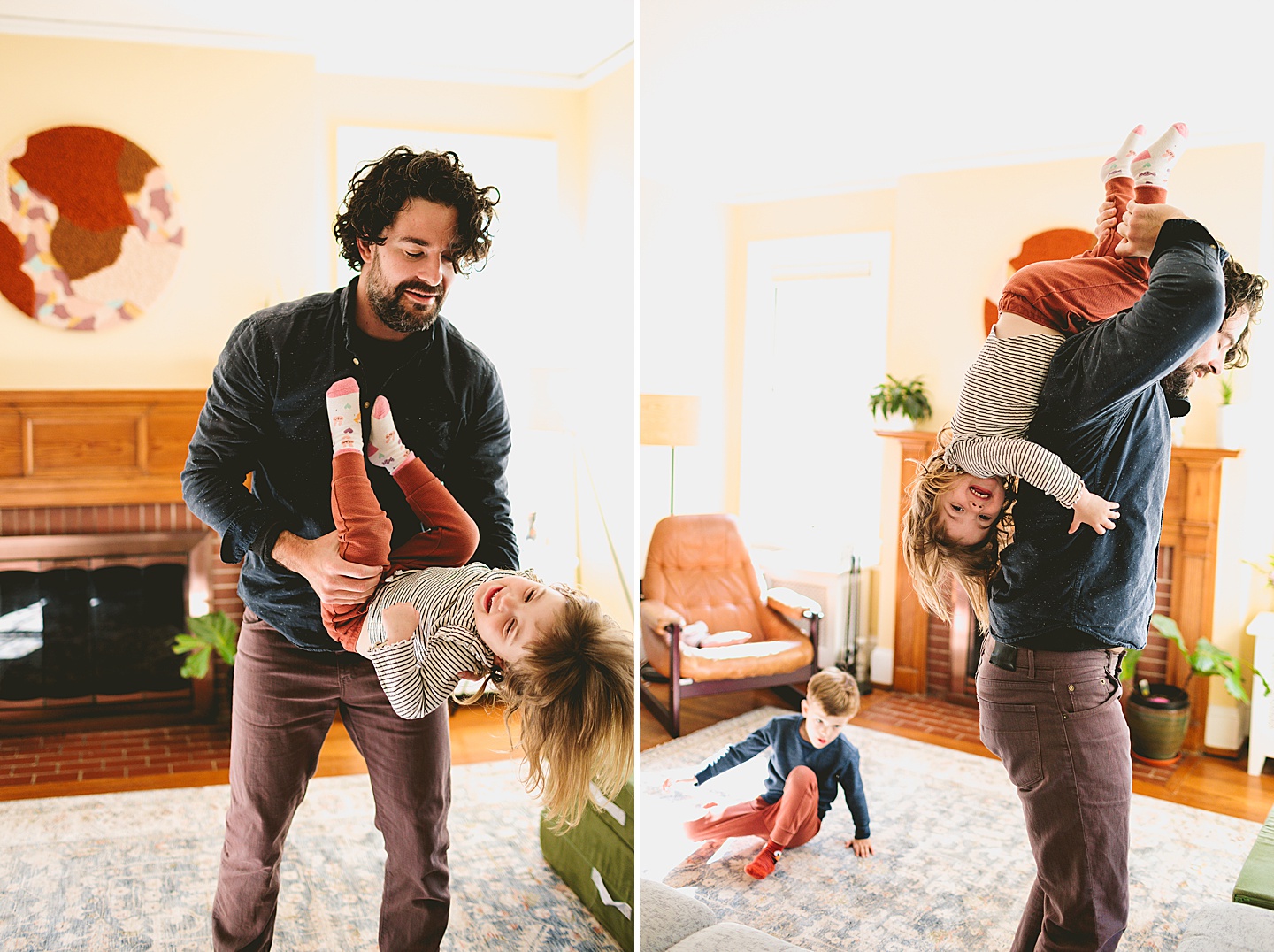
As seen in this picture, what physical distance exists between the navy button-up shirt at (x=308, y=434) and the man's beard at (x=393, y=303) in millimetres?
16

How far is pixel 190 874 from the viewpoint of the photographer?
3.96 feet

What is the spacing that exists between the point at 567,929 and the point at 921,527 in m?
0.79

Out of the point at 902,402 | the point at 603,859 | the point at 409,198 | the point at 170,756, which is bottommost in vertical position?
the point at 603,859

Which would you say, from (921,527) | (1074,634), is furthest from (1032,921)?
(921,527)

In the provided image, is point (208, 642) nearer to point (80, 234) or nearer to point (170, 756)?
point (170, 756)

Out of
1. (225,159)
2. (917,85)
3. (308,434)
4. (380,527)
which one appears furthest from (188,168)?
(917,85)

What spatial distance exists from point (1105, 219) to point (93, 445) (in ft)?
3.76

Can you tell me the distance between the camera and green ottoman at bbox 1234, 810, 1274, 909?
894 millimetres

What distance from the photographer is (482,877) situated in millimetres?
1198

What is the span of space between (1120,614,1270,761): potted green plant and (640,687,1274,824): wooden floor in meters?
0.03

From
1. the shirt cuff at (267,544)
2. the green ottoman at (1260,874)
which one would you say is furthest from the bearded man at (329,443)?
the green ottoman at (1260,874)

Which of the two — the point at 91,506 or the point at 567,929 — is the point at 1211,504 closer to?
the point at 567,929

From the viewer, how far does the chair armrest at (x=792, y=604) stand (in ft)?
4.21

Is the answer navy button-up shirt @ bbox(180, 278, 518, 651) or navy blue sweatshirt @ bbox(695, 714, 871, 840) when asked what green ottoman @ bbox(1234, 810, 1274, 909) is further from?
navy button-up shirt @ bbox(180, 278, 518, 651)
